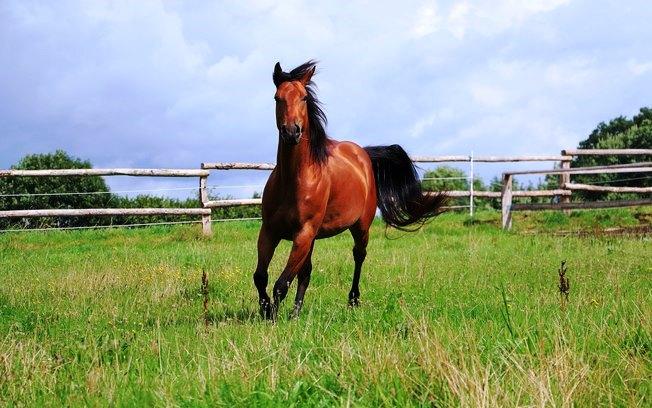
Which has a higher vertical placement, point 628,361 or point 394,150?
point 394,150

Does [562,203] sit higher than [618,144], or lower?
lower

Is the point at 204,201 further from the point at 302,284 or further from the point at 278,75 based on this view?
the point at 278,75

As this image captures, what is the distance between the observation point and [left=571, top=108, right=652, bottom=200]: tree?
2964cm

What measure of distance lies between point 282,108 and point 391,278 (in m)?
3.50

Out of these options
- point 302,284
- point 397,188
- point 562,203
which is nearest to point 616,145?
point 562,203

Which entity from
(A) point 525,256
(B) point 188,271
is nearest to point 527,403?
(B) point 188,271

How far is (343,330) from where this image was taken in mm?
4867

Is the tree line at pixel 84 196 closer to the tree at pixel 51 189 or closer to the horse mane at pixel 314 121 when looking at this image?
the tree at pixel 51 189

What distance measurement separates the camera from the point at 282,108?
5535 mm

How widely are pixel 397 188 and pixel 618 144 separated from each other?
88.4 ft

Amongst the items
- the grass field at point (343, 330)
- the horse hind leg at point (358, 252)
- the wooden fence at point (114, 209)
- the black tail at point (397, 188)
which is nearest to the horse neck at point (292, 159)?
the grass field at point (343, 330)

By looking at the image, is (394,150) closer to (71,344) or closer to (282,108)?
(282,108)

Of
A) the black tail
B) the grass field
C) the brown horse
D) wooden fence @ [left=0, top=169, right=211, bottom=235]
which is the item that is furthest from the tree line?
the brown horse

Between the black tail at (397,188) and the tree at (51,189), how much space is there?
17195mm
